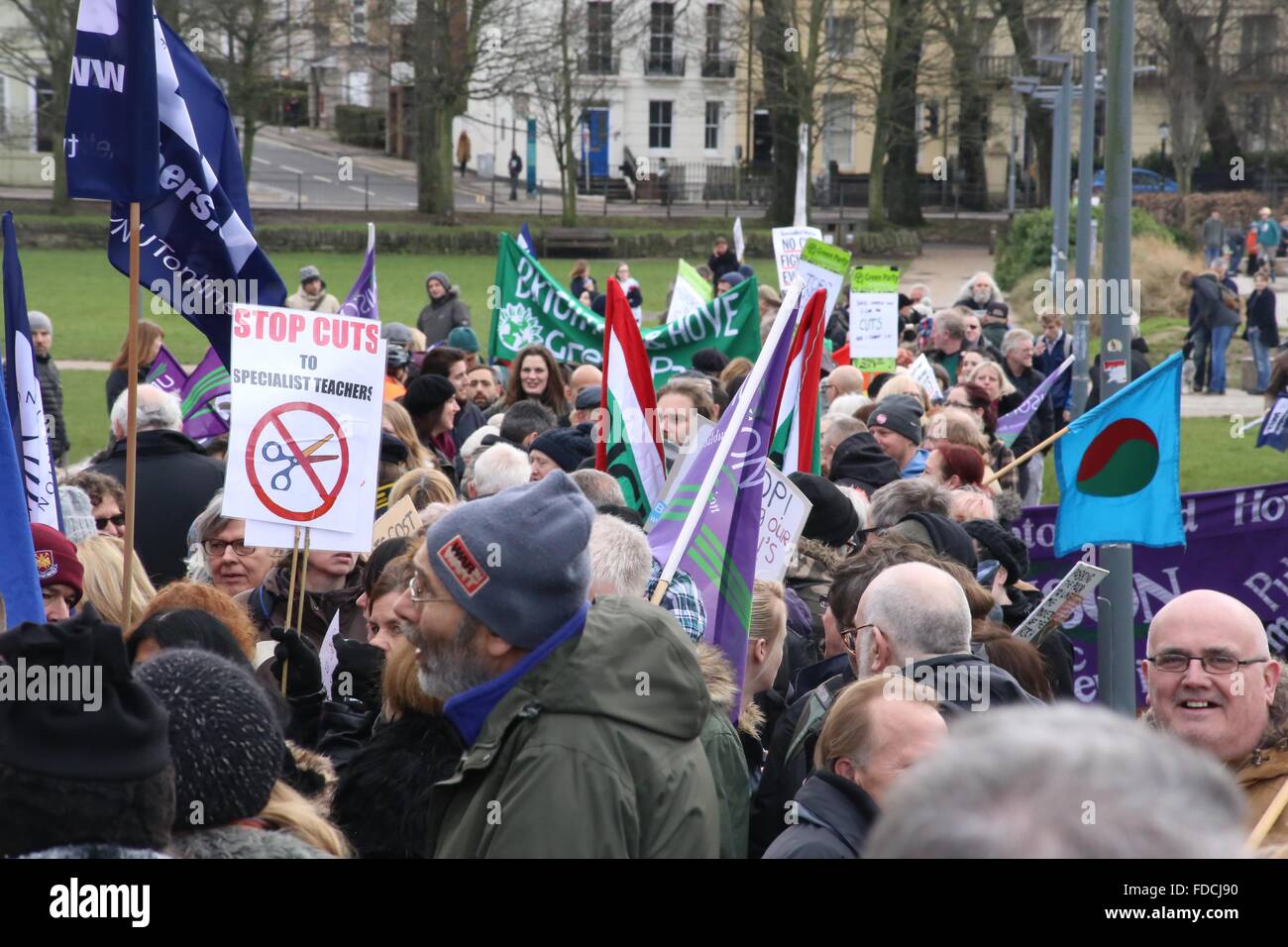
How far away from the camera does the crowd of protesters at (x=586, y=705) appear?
1.53 m

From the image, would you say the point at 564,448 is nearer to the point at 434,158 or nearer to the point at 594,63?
the point at 434,158

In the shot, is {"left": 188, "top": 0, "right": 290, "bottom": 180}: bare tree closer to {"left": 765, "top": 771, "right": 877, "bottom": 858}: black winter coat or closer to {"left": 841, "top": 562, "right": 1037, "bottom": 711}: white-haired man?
{"left": 841, "top": 562, "right": 1037, "bottom": 711}: white-haired man

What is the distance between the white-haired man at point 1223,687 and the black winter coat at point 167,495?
4097mm

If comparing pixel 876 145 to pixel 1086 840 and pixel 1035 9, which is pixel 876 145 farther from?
pixel 1086 840

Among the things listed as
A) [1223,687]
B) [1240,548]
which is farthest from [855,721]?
[1240,548]

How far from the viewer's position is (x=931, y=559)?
5.18m

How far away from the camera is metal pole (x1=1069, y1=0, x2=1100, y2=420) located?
12641 millimetres

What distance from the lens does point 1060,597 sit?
553cm

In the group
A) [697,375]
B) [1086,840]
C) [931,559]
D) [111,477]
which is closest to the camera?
[1086,840]

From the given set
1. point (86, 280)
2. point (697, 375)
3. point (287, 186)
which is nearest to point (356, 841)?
point (697, 375)

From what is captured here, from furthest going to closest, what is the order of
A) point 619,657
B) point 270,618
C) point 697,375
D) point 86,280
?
1. point 86,280
2. point 697,375
3. point 270,618
4. point 619,657

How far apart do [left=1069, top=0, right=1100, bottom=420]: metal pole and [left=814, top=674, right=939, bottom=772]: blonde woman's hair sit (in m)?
8.18

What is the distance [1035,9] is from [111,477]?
141ft

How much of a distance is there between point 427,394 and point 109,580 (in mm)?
4383
